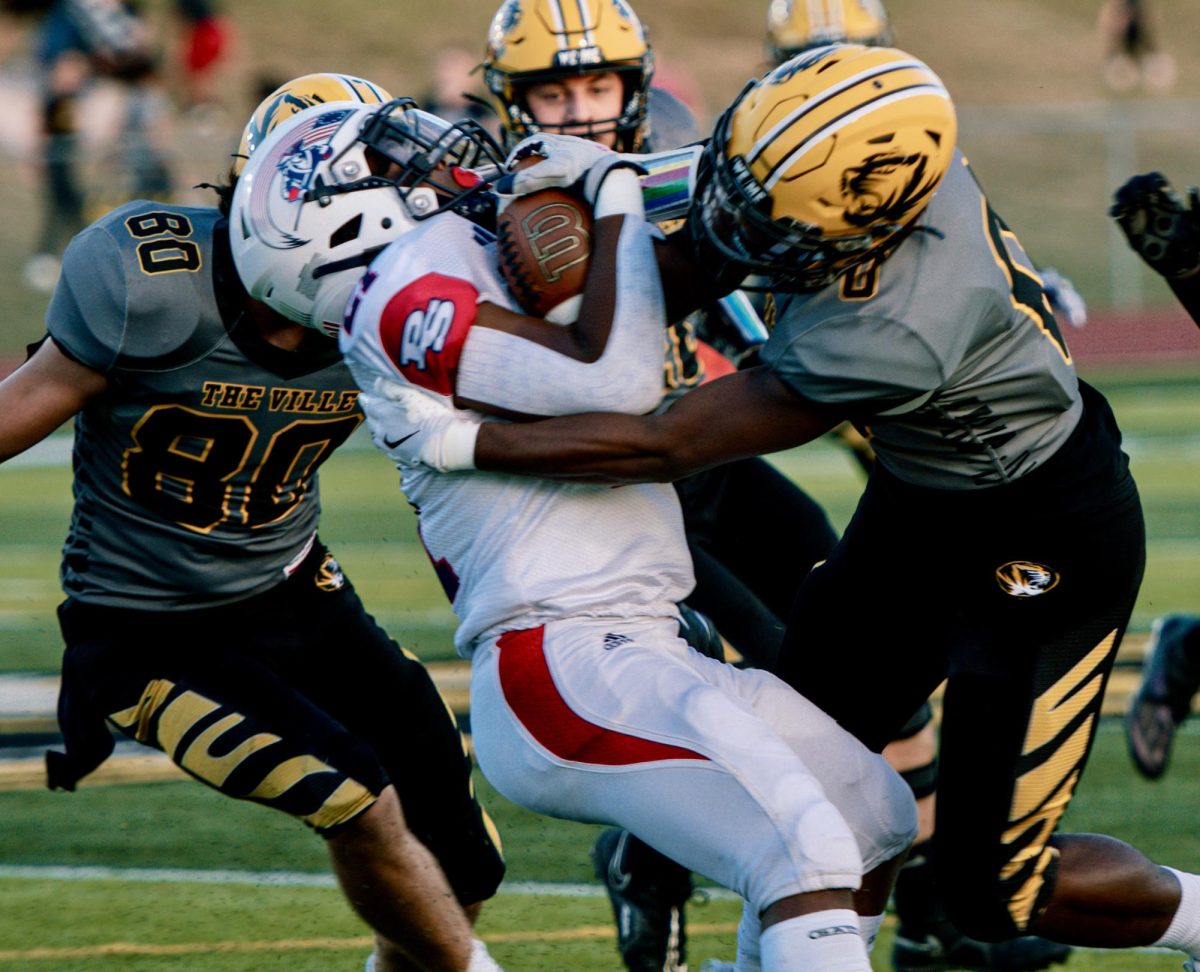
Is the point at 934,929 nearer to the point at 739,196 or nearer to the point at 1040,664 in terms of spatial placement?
the point at 1040,664

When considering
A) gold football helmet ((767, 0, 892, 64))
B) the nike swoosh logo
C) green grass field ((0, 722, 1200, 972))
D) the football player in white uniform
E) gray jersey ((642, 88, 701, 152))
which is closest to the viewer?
the football player in white uniform

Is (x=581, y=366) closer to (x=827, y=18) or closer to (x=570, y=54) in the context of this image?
(x=570, y=54)

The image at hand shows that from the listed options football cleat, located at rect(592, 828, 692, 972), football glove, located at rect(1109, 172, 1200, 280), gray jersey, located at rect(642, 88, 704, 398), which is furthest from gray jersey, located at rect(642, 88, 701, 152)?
football cleat, located at rect(592, 828, 692, 972)

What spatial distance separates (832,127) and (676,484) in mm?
1813

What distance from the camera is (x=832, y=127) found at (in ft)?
9.93

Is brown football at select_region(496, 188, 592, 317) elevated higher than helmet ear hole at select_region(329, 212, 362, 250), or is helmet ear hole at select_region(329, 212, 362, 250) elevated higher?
brown football at select_region(496, 188, 592, 317)

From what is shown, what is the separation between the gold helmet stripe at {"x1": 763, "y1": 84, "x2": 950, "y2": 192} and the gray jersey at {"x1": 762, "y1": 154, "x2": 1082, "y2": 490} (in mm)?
214

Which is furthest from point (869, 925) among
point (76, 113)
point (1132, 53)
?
point (1132, 53)

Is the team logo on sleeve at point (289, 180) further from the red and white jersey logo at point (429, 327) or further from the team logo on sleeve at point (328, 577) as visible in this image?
the team logo on sleeve at point (328, 577)

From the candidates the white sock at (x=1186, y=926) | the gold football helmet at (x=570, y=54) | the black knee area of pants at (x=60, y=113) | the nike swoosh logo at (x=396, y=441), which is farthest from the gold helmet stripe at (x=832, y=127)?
the black knee area of pants at (x=60, y=113)

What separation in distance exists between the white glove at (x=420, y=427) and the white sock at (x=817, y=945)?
88 centimetres

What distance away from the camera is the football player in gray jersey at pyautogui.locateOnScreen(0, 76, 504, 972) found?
3.78 meters

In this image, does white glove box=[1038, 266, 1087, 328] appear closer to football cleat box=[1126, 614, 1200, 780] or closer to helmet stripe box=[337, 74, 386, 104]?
football cleat box=[1126, 614, 1200, 780]

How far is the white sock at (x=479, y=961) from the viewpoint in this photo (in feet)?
12.8
